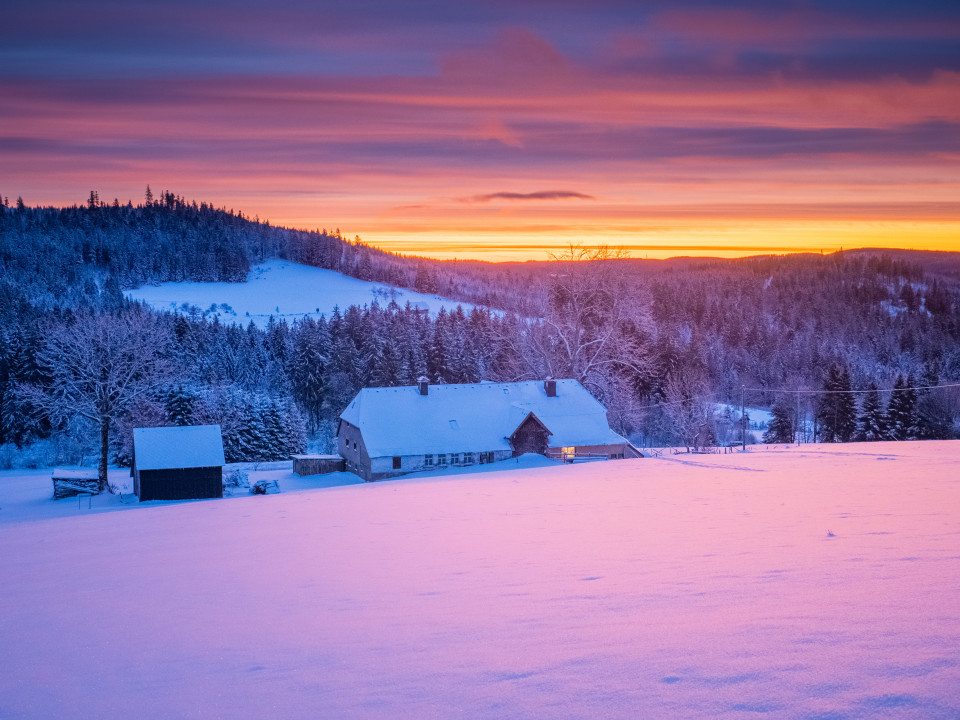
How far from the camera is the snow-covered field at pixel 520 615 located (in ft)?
19.1

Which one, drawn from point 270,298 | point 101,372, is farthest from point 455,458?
point 270,298

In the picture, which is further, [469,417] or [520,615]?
[469,417]

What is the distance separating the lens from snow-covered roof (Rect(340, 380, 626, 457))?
42562 mm

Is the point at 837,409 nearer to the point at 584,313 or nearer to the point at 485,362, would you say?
the point at 584,313

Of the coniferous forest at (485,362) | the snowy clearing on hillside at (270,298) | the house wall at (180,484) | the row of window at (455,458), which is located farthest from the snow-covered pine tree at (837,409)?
the snowy clearing on hillside at (270,298)

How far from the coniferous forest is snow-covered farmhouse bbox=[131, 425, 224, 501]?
4.43 metres

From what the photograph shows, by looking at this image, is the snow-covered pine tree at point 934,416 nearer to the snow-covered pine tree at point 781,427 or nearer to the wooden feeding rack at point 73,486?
the snow-covered pine tree at point 781,427

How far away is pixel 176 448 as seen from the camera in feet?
129

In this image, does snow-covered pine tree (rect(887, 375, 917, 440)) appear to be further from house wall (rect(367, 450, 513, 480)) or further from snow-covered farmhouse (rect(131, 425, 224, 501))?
snow-covered farmhouse (rect(131, 425, 224, 501))

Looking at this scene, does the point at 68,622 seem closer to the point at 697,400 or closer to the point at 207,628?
the point at 207,628

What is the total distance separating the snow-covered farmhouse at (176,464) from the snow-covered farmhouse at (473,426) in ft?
26.6

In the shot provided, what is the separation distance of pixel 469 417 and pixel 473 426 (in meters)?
0.74

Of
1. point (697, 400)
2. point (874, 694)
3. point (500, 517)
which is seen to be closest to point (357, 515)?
point (500, 517)

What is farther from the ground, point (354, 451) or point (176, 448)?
point (176, 448)
